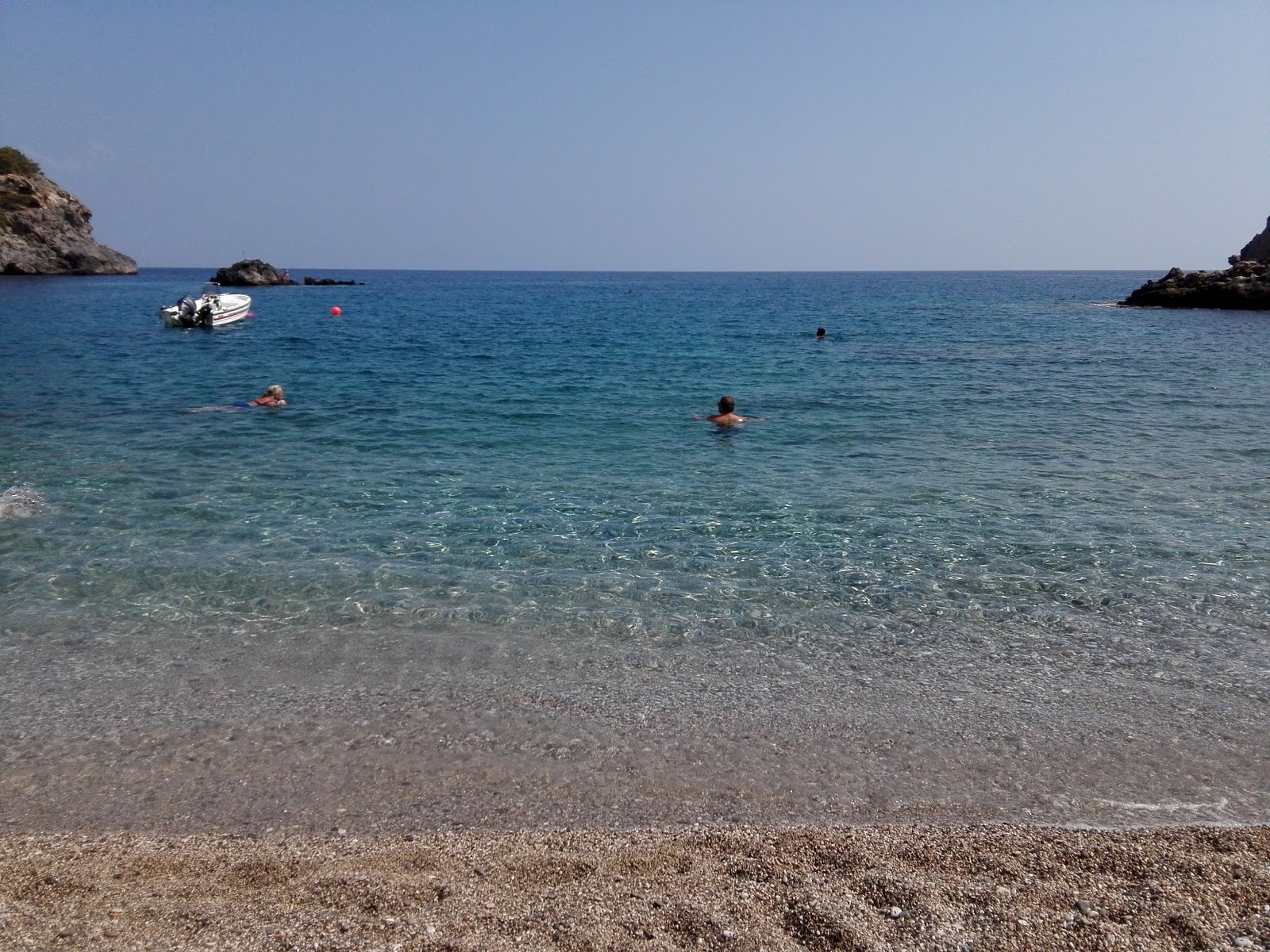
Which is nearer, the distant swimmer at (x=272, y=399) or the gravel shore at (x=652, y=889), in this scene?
the gravel shore at (x=652, y=889)

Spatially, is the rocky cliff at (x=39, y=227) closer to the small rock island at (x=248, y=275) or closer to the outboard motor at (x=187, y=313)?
the small rock island at (x=248, y=275)

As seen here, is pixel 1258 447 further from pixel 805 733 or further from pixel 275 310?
pixel 275 310

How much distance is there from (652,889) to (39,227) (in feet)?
373

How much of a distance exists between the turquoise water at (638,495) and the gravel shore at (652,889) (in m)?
3.30

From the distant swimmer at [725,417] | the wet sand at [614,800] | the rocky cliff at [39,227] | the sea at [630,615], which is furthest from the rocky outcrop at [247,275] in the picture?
the wet sand at [614,800]

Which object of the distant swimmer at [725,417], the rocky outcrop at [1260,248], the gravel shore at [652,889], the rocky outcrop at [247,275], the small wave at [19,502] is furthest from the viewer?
the rocky outcrop at [247,275]

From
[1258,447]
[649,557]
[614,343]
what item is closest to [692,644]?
[649,557]

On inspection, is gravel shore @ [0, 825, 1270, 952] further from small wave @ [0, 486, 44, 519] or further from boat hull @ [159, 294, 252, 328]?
boat hull @ [159, 294, 252, 328]

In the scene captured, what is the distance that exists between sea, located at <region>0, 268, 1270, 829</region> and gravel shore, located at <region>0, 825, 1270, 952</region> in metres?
0.33

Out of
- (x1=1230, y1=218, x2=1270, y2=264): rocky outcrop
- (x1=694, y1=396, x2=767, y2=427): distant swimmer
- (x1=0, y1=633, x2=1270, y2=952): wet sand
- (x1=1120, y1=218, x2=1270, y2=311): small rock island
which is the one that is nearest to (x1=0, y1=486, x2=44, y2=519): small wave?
(x1=0, y1=633, x2=1270, y2=952): wet sand

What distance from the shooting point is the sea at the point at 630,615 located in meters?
5.83

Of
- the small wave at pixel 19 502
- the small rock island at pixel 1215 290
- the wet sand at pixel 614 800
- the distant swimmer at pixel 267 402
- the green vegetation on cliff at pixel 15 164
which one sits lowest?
the wet sand at pixel 614 800

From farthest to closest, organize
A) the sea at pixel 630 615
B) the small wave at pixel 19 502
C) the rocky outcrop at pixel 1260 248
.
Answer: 1. the rocky outcrop at pixel 1260 248
2. the small wave at pixel 19 502
3. the sea at pixel 630 615

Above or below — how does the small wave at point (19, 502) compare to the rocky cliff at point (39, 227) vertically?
below
